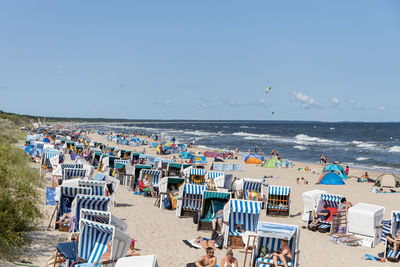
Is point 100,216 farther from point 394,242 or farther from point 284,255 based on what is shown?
point 394,242

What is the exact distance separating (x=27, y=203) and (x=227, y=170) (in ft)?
64.1

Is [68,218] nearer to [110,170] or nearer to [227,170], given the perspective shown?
[110,170]

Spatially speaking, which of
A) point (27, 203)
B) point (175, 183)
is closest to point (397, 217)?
point (175, 183)

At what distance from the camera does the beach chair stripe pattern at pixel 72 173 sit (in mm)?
14484

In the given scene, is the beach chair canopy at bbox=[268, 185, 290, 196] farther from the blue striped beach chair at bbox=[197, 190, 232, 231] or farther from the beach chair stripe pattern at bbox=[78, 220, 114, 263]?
the beach chair stripe pattern at bbox=[78, 220, 114, 263]

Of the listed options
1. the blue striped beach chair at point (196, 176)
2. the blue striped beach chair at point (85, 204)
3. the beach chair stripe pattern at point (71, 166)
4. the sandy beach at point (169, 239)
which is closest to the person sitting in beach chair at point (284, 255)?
the sandy beach at point (169, 239)

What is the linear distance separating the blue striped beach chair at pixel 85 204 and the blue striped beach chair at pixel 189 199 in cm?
356

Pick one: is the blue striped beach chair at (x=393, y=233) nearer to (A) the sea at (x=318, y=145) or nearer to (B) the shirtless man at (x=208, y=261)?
(B) the shirtless man at (x=208, y=261)

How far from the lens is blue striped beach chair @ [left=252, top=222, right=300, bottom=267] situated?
7418mm

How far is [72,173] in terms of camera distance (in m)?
14.7

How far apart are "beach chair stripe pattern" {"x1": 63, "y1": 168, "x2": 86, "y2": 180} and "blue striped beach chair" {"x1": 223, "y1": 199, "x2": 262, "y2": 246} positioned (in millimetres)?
7126

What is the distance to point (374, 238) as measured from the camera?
34.5ft

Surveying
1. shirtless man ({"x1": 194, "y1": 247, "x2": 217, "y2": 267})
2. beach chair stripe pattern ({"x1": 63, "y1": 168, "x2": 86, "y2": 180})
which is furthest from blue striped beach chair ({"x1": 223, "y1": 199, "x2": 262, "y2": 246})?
beach chair stripe pattern ({"x1": 63, "y1": 168, "x2": 86, "y2": 180})

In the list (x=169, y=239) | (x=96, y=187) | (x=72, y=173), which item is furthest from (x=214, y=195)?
(x=72, y=173)
